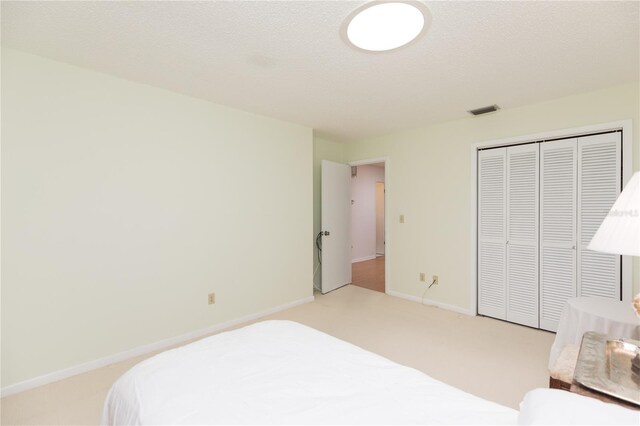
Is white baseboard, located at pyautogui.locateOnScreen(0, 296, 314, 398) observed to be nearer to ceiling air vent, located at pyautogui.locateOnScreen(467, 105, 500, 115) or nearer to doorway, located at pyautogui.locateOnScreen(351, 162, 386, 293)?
ceiling air vent, located at pyautogui.locateOnScreen(467, 105, 500, 115)

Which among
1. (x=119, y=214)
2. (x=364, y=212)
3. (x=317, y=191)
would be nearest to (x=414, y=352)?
(x=317, y=191)

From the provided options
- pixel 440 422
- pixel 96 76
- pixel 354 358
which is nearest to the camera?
pixel 440 422

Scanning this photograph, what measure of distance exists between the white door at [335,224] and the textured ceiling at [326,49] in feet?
5.19

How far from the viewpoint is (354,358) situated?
4.33ft

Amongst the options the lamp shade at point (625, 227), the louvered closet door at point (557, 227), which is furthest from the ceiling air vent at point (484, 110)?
the lamp shade at point (625, 227)

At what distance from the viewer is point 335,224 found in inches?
177

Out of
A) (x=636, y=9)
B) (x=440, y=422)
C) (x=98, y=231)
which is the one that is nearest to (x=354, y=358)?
(x=440, y=422)

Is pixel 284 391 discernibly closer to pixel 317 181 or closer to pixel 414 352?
pixel 414 352

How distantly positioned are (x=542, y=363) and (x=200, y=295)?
3.07 metres

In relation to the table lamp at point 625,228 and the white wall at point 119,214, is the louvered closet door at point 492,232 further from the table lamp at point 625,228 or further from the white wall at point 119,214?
the white wall at point 119,214

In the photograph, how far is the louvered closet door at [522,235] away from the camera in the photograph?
10.0 feet

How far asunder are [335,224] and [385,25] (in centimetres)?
307

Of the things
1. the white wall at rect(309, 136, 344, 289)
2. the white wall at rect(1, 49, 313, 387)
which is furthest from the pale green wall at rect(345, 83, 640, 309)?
the white wall at rect(1, 49, 313, 387)

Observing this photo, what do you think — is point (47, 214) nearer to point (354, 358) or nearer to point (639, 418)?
point (354, 358)
